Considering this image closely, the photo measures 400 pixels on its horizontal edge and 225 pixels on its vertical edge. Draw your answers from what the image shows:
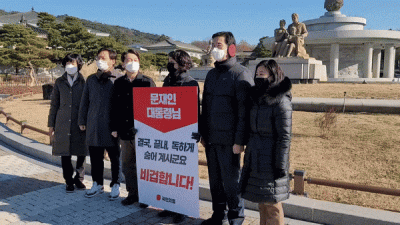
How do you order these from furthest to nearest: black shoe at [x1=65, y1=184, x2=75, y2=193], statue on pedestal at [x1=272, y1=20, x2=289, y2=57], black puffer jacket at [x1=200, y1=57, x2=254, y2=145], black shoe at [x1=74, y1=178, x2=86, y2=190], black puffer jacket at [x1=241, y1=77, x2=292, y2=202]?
statue on pedestal at [x1=272, y1=20, x2=289, y2=57] < black shoe at [x1=74, y1=178, x2=86, y2=190] < black shoe at [x1=65, y1=184, x2=75, y2=193] < black puffer jacket at [x1=200, y1=57, x2=254, y2=145] < black puffer jacket at [x1=241, y1=77, x2=292, y2=202]

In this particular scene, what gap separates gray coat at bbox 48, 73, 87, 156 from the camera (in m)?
4.91

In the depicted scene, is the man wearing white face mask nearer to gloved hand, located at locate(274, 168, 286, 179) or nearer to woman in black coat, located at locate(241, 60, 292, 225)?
woman in black coat, located at locate(241, 60, 292, 225)

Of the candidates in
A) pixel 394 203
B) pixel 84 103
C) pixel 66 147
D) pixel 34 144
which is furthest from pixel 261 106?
pixel 34 144

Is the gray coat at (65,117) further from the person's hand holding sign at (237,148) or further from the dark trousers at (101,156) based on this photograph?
the person's hand holding sign at (237,148)

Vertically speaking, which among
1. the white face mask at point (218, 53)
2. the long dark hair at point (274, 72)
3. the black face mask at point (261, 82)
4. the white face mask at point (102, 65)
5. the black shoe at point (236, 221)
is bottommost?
the black shoe at point (236, 221)

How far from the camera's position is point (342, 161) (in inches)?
226

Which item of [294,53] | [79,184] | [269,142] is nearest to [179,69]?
[269,142]

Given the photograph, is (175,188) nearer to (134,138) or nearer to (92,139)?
(134,138)

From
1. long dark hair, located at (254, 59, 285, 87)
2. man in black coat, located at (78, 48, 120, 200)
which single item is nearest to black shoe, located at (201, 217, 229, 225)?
man in black coat, located at (78, 48, 120, 200)

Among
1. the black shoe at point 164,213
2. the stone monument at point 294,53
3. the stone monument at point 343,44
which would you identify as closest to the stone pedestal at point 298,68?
the stone monument at point 294,53

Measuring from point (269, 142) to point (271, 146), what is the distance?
0.04 metres

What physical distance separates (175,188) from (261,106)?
1.52 metres

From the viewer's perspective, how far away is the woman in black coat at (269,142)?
2.94 metres

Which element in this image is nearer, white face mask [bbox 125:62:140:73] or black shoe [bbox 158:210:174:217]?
black shoe [bbox 158:210:174:217]
